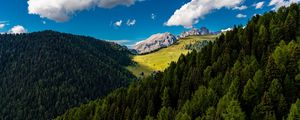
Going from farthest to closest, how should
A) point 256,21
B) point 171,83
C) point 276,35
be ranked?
1. point 256,21
2. point 171,83
3. point 276,35

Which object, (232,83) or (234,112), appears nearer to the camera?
(234,112)

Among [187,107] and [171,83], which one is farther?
[171,83]

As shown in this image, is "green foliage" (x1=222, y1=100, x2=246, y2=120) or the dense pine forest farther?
the dense pine forest

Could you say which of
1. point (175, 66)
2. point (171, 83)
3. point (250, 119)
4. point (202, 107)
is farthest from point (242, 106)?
point (175, 66)

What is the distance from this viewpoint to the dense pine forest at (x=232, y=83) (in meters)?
99.4

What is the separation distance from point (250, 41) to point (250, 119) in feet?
214

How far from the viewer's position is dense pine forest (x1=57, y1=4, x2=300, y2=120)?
99.4 metres

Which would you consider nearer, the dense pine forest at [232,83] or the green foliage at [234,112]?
the green foliage at [234,112]

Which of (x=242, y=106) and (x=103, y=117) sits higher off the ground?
(x=242, y=106)

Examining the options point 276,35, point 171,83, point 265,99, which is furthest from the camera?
point 171,83

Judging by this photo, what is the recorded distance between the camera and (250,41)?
156625 mm

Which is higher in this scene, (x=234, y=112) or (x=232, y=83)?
(x=232, y=83)

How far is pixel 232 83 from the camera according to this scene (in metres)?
109

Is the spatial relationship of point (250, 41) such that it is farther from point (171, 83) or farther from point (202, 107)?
point (202, 107)
